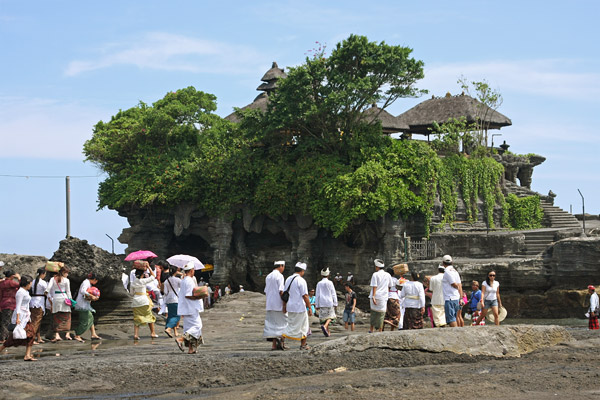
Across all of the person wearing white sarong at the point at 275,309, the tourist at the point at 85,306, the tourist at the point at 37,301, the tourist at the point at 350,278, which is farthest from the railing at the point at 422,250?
the tourist at the point at 37,301

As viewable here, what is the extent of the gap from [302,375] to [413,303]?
5.51 m

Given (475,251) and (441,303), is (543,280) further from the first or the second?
(441,303)

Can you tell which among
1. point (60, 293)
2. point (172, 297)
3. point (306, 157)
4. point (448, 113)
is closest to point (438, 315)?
point (172, 297)

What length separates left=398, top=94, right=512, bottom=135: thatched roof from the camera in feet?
142

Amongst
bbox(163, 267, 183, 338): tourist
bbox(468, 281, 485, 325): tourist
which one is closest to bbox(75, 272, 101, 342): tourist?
bbox(163, 267, 183, 338): tourist

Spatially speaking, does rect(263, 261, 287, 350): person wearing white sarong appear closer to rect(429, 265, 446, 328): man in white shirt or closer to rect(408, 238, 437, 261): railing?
rect(429, 265, 446, 328): man in white shirt

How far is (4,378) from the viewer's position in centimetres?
1041

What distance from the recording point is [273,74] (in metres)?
47.3

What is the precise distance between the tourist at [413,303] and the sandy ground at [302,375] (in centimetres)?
348

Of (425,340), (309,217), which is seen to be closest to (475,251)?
(309,217)

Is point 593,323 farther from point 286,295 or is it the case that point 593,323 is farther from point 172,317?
point 172,317

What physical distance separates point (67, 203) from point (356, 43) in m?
15.4

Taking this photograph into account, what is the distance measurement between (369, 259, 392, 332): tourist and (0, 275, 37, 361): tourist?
6871 mm

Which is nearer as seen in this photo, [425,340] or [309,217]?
[425,340]
